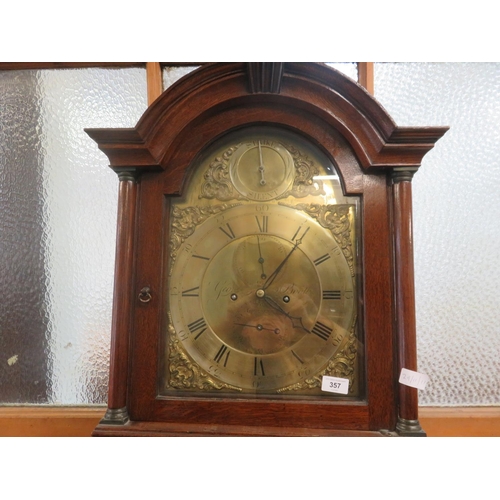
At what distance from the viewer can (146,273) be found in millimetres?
728

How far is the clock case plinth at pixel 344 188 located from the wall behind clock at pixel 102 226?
0.33 m

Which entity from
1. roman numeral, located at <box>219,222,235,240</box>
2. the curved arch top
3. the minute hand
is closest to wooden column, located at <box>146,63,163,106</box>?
the curved arch top

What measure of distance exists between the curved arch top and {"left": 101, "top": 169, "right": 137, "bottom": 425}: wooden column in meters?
0.07

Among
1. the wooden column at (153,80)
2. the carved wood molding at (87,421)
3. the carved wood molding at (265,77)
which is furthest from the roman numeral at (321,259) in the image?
the wooden column at (153,80)

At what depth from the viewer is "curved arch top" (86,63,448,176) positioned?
70cm

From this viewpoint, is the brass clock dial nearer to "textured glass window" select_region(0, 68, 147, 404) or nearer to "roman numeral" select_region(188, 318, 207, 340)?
"roman numeral" select_region(188, 318, 207, 340)

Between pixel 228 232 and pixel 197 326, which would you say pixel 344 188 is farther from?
pixel 197 326

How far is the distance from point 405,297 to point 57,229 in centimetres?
97

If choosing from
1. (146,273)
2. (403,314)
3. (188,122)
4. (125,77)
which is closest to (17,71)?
(125,77)

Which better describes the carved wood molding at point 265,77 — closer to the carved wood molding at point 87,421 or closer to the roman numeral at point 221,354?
the roman numeral at point 221,354

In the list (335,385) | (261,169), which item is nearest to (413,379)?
(335,385)

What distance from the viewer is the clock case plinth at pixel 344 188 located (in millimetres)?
675

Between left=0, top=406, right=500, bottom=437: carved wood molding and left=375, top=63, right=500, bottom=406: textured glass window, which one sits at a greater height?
left=375, top=63, right=500, bottom=406: textured glass window

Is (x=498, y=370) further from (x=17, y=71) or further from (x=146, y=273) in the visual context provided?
(x=17, y=71)
